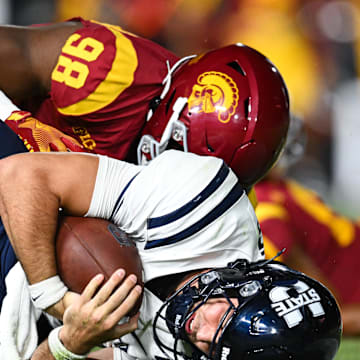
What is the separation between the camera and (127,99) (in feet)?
7.82

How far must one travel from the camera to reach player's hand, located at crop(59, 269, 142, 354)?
5.64 feet

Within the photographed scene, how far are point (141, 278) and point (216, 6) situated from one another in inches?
208

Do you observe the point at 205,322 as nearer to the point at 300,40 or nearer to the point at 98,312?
the point at 98,312

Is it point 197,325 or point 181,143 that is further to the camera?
point 181,143

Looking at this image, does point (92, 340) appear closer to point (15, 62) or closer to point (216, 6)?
point (15, 62)

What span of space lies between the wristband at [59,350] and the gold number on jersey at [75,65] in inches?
34.4

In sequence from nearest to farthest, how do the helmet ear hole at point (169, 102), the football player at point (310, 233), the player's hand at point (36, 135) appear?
the player's hand at point (36, 135) → the helmet ear hole at point (169, 102) → the football player at point (310, 233)

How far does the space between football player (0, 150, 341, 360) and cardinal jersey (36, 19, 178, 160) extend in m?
0.49

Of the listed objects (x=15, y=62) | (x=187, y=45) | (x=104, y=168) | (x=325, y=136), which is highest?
(x=15, y=62)

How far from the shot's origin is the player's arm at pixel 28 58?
7.46 ft

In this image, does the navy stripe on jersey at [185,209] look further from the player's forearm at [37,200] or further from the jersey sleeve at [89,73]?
the jersey sleeve at [89,73]

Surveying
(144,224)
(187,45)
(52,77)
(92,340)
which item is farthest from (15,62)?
(187,45)

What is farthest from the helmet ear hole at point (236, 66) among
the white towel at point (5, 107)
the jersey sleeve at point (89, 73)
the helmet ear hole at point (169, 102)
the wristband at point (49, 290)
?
the wristband at point (49, 290)

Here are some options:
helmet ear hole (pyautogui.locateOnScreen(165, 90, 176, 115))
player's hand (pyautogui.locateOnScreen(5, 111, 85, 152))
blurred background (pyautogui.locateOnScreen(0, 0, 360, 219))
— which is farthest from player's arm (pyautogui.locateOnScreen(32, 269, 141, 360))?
blurred background (pyautogui.locateOnScreen(0, 0, 360, 219))
